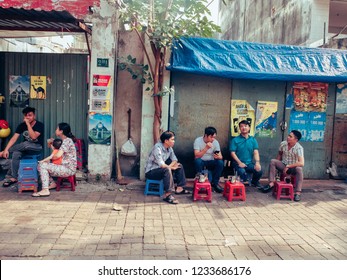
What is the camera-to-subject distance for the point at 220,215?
16.9 feet

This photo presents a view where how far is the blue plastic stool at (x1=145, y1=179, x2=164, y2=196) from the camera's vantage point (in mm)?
6055

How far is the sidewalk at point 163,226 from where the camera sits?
12.5 ft

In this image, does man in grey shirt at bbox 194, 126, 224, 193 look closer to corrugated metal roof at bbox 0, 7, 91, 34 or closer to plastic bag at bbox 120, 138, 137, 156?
plastic bag at bbox 120, 138, 137, 156

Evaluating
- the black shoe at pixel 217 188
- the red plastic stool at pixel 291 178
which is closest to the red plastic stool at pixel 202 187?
the black shoe at pixel 217 188

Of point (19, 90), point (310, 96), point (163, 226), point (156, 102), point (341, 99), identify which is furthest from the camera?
point (341, 99)

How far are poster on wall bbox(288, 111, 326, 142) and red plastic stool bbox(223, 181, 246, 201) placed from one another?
2349mm

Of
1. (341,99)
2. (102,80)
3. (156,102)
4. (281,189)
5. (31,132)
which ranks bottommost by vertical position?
(281,189)

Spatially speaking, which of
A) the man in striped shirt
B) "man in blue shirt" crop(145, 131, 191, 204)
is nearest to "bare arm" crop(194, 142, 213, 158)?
"man in blue shirt" crop(145, 131, 191, 204)

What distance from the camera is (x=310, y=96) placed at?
24.6 ft

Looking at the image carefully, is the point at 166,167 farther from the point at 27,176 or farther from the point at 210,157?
the point at 27,176

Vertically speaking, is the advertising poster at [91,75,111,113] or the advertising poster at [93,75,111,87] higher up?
the advertising poster at [93,75,111,87]

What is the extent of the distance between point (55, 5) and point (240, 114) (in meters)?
4.26

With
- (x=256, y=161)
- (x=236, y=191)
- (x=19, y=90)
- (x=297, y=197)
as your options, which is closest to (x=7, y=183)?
(x=19, y=90)

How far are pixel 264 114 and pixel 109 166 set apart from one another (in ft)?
11.8
